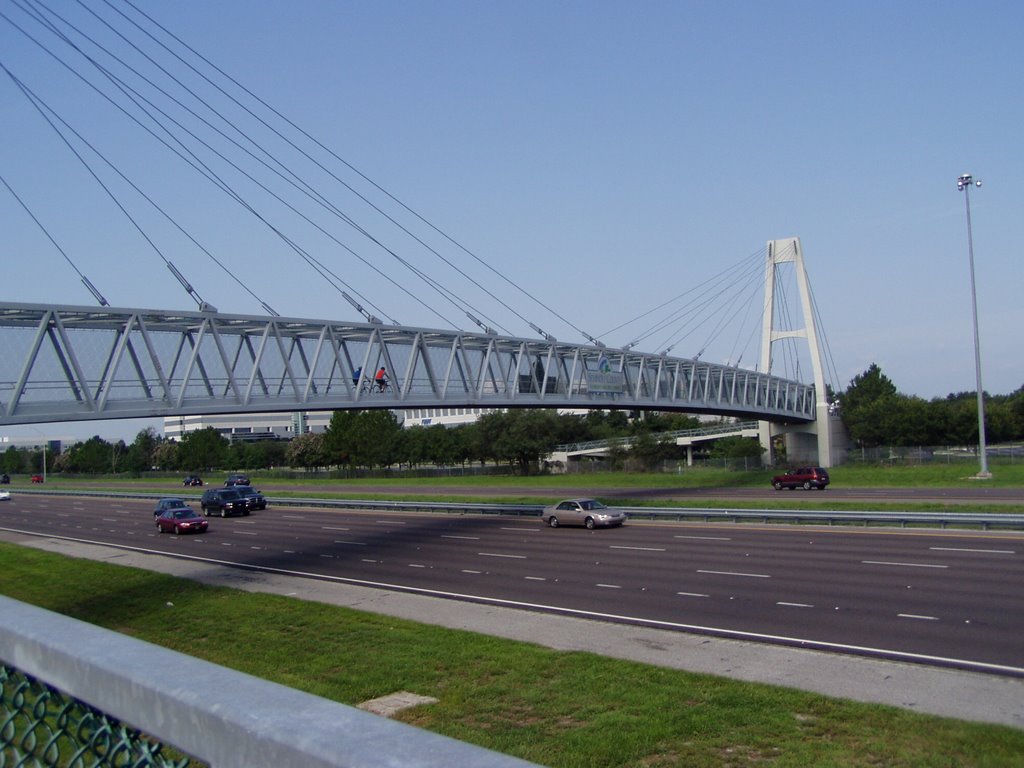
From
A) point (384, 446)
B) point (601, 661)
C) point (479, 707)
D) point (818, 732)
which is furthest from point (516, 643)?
point (384, 446)

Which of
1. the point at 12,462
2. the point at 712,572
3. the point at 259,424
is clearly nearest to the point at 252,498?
the point at 712,572

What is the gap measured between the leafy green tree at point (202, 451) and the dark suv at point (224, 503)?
68.2 meters

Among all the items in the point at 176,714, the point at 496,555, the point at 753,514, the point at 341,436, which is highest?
the point at 341,436

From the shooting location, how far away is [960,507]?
38.4 m

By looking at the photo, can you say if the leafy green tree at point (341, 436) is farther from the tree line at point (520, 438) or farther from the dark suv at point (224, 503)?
the dark suv at point (224, 503)

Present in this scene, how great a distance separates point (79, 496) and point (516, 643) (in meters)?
81.3

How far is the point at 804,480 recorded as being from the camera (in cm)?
5856

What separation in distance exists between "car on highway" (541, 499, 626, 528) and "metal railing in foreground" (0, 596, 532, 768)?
37.2 m

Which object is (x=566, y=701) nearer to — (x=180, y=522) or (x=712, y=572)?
(x=712, y=572)

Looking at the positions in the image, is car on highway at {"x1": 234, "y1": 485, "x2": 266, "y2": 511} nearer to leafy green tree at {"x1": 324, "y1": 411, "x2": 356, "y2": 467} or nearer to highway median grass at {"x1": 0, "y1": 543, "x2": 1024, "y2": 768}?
highway median grass at {"x1": 0, "y1": 543, "x2": 1024, "y2": 768}

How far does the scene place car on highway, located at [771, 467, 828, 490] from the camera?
58.3 metres

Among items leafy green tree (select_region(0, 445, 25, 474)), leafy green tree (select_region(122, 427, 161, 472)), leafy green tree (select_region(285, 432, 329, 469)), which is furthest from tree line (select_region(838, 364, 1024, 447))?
leafy green tree (select_region(0, 445, 25, 474))

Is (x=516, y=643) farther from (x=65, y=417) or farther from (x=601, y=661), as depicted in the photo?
(x=65, y=417)

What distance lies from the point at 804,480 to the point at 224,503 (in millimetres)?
36411
